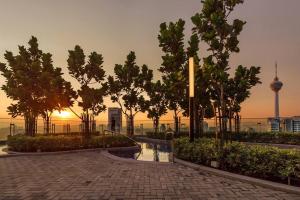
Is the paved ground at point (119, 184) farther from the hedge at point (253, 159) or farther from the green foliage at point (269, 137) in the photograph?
the green foliage at point (269, 137)

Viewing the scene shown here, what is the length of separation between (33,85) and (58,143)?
20.9 ft

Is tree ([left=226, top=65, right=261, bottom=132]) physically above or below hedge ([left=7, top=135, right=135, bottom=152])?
above

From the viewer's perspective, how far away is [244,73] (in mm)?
24453

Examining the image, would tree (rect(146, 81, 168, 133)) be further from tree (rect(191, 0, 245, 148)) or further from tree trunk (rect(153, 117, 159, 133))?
tree (rect(191, 0, 245, 148))

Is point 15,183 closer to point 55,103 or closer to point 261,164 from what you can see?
point 261,164

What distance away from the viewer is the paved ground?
8.34m

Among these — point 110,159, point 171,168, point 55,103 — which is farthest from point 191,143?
point 55,103

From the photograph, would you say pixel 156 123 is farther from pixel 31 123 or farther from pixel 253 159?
pixel 253 159

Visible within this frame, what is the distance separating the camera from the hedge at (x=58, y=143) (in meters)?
19.2

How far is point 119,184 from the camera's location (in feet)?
31.8

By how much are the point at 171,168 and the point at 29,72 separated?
15980mm

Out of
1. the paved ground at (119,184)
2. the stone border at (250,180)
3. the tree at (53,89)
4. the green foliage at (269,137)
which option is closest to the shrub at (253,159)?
the stone border at (250,180)

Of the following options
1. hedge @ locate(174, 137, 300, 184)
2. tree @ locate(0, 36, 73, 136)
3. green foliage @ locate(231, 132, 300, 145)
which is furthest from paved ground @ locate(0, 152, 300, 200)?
green foliage @ locate(231, 132, 300, 145)

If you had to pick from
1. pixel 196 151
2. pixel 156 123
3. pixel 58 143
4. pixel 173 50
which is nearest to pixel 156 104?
pixel 156 123
